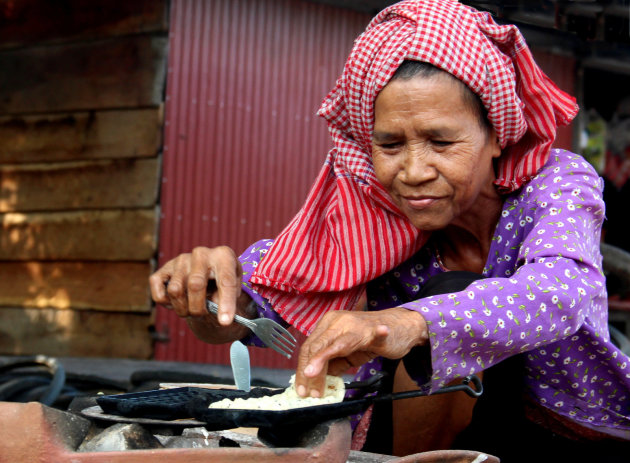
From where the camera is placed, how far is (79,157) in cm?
526

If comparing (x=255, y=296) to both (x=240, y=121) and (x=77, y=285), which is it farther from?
(x=77, y=285)

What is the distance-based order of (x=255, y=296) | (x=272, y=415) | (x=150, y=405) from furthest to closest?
(x=255, y=296) < (x=150, y=405) < (x=272, y=415)

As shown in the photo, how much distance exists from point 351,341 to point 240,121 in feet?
12.8

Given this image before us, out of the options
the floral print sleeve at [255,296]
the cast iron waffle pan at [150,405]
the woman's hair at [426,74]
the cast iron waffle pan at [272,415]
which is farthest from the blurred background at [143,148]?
the cast iron waffle pan at [272,415]

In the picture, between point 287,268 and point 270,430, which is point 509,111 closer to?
point 287,268

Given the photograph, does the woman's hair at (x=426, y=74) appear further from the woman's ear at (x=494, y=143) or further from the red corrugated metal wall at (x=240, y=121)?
the red corrugated metal wall at (x=240, y=121)

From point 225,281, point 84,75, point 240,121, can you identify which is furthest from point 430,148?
point 84,75

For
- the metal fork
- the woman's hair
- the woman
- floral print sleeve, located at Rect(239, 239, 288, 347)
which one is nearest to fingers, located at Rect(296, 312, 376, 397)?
the woman

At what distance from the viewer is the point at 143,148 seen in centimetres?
503

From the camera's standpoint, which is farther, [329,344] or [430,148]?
[430,148]

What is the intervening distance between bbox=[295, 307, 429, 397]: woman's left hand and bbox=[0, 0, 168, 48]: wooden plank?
395 centimetres

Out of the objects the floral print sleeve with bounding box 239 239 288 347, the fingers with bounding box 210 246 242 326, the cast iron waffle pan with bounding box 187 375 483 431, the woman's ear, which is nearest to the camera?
the cast iron waffle pan with bounding box 187 375 483 431

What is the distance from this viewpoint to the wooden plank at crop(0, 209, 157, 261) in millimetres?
5012

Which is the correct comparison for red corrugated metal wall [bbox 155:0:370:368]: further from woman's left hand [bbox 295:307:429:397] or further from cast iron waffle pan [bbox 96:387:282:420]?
woman's left hand [bbox 295:307:429:397]
